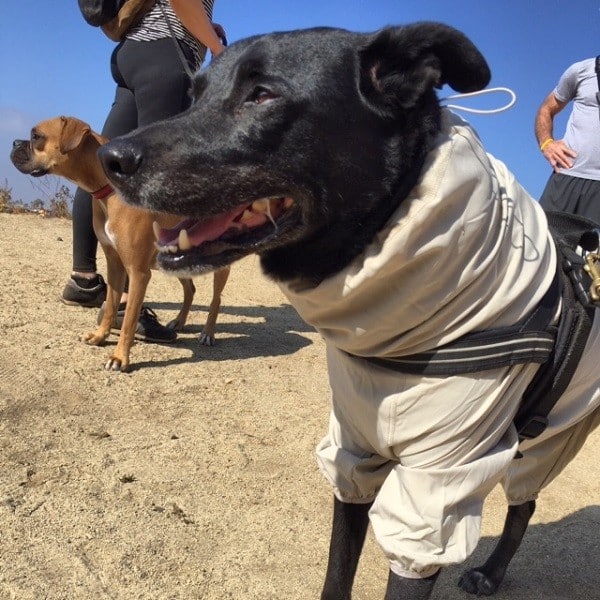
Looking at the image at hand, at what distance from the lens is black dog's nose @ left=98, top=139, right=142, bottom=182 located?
164 cm

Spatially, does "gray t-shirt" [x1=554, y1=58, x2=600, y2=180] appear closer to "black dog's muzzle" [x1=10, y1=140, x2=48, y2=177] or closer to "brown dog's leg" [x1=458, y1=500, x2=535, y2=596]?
"brown dog's leg" [x1=458, y1=500, x2=535, y2=596]

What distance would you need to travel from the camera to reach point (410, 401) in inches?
64.8

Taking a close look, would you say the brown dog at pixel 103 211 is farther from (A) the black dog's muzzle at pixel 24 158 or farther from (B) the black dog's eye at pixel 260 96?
(B) the black dog's eye at pixel 260 96

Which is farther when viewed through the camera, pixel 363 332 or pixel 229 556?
pixel 229 556

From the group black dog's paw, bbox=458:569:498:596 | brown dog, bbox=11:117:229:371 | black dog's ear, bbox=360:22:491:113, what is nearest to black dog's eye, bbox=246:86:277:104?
black dog's ear, bbox=360:22:491:113

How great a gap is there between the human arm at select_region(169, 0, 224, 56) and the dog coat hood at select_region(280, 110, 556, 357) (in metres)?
2.18

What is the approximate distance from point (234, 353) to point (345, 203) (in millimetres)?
3182

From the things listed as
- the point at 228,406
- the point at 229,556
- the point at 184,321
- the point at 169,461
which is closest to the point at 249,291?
the point at 184,321

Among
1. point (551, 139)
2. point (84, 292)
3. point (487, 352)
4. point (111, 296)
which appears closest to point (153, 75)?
point (111, 296)

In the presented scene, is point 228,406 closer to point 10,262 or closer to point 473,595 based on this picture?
point 473,595

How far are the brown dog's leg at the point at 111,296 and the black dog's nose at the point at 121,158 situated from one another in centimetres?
270

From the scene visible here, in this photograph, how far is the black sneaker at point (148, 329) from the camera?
4.55 metres

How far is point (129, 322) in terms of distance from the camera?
407 cm

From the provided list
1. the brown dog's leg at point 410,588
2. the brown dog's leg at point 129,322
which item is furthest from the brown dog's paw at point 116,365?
the brown dog's leg at point 410,588
